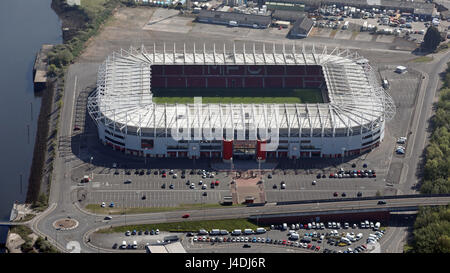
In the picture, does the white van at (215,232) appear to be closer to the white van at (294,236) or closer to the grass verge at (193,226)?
the grass verge at (193,226)

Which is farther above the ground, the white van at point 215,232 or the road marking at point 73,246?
the white van at point 215,232

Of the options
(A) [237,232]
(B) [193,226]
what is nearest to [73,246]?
(B) [193,226]

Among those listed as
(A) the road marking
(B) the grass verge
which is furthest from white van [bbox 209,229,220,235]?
(A) the road marking

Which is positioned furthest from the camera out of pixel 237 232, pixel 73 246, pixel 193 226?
pixel 193 226

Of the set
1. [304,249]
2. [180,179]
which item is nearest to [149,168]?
[180,179]

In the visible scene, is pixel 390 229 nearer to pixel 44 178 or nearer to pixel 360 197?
pixel 360 197

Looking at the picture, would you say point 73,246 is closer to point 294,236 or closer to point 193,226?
point 193,226

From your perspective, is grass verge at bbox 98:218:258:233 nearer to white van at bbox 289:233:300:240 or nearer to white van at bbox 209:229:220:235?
white van at bbox 209:229:220:235

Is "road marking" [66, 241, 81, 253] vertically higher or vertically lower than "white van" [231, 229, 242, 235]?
lower

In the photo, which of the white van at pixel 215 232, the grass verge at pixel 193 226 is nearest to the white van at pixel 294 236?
the grass verge at pixel 193 226
